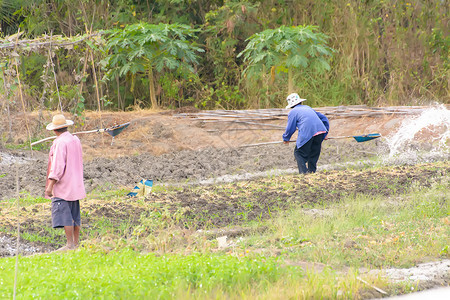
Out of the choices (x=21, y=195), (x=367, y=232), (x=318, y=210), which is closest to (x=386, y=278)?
(x=367, y=232)

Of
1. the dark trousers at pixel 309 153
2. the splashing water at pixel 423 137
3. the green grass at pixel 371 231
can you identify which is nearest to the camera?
the green grass at pixel 371 231

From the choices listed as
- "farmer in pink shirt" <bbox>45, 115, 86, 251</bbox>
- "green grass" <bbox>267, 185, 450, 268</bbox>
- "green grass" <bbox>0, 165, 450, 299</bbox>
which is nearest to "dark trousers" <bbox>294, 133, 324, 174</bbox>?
"green grass" <bbox>0, 165, 450, 299</bbox>

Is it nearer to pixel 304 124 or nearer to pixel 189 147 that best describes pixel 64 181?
pixel 304 124

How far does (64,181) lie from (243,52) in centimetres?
1122

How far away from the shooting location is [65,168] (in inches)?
276

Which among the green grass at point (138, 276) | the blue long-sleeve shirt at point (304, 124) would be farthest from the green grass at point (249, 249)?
the blue long-sleeve shirt at point (304, 124)

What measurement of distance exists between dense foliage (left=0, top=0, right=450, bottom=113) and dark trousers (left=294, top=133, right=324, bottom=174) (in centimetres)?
512

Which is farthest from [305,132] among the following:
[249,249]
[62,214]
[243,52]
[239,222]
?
[243,52]

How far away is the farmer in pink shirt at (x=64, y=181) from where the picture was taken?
22.8 ft

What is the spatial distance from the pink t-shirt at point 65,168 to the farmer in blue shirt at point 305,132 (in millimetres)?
4656

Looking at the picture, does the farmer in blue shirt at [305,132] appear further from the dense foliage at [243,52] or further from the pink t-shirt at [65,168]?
the dense foliage at [243,52]

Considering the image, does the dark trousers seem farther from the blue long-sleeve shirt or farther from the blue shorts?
the blue shorts

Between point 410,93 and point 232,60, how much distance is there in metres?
5.46

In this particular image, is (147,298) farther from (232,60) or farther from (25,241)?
(232,60)
